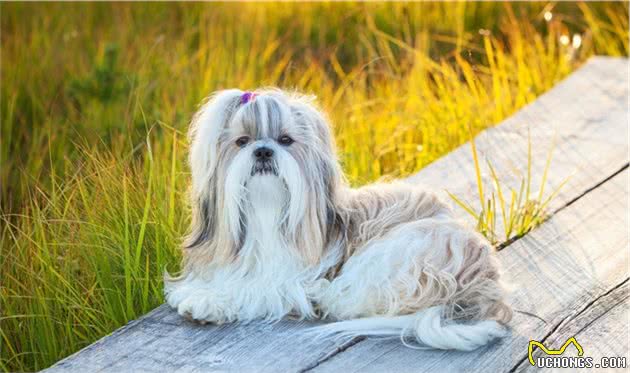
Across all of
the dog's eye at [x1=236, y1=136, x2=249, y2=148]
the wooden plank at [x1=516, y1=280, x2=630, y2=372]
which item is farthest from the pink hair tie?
the wooden plank at [x1=516, y1=280, x2=630, y2=372]

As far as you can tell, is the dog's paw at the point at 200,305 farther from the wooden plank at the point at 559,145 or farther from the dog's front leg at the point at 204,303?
the wooden plank at the point at 559,145

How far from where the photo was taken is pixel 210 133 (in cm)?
383

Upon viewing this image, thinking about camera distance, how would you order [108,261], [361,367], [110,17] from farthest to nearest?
[110,17] → [108,261] → [361,367]

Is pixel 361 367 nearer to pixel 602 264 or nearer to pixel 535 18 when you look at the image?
pixel 602 264

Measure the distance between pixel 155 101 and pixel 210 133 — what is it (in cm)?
327

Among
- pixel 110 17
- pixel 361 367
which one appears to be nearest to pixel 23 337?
pixel 361 367

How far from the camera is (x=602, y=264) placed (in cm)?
445

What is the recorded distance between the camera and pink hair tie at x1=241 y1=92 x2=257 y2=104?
12.4 ft

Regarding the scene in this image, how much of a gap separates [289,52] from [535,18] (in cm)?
A: 217

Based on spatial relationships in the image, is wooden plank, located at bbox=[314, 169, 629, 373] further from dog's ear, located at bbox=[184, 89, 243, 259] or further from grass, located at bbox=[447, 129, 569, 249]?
dog's ear, located at bbox=[184, 89, 243, 259]

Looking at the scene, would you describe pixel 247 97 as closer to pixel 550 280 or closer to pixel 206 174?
pixel 206 174

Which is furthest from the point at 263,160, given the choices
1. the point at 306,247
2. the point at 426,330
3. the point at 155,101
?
the point at 155,101

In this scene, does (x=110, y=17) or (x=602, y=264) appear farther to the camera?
(x=110, y=17)

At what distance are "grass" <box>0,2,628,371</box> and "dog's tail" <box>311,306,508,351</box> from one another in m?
0.88
